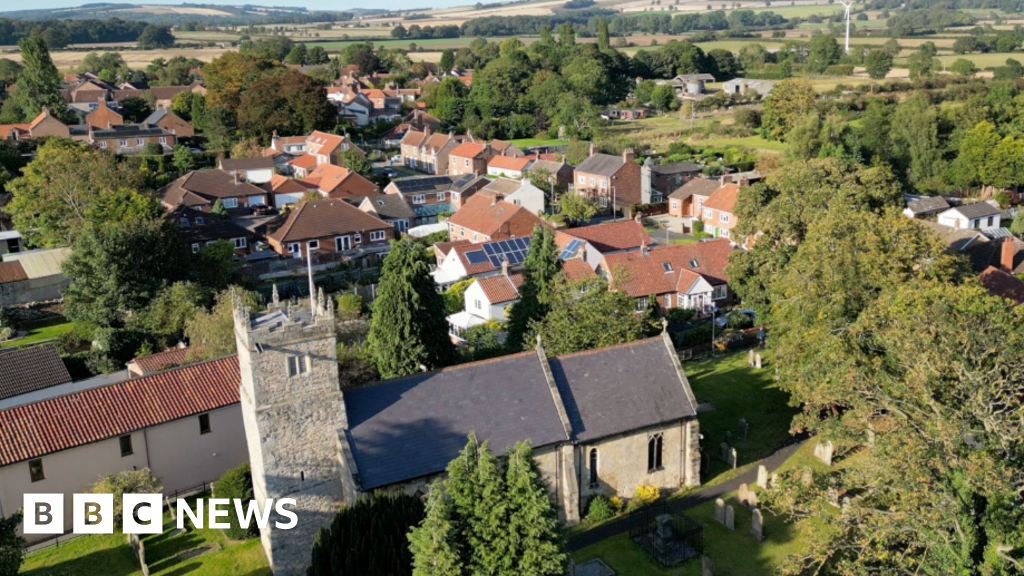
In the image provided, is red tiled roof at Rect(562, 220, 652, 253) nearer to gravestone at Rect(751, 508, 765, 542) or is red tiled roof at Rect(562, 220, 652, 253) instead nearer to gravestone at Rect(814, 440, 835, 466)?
gravestone at Rect(814, 440, 835, 466)

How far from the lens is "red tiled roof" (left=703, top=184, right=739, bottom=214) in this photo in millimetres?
78250

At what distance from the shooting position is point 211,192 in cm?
8806

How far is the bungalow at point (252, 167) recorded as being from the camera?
99812mm

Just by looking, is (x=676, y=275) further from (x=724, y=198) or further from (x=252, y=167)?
(x=252, y=167)

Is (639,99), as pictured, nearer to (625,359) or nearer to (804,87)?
(804,87)

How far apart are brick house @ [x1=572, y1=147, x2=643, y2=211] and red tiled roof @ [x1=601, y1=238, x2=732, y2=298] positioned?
29413mm

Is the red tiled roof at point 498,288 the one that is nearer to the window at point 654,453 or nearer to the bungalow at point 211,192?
the window at point 654,453

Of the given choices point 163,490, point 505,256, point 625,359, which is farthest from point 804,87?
point 163,490

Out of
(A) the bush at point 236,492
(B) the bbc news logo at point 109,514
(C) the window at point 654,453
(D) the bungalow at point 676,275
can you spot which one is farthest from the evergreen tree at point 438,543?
(D) the bungalow at point 676,275

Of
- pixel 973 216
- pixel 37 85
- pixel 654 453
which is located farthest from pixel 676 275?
pixel 37 85

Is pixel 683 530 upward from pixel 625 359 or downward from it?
downward

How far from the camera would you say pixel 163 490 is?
35281mm

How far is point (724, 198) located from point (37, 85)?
349 feet

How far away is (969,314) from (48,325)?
59309 mm
